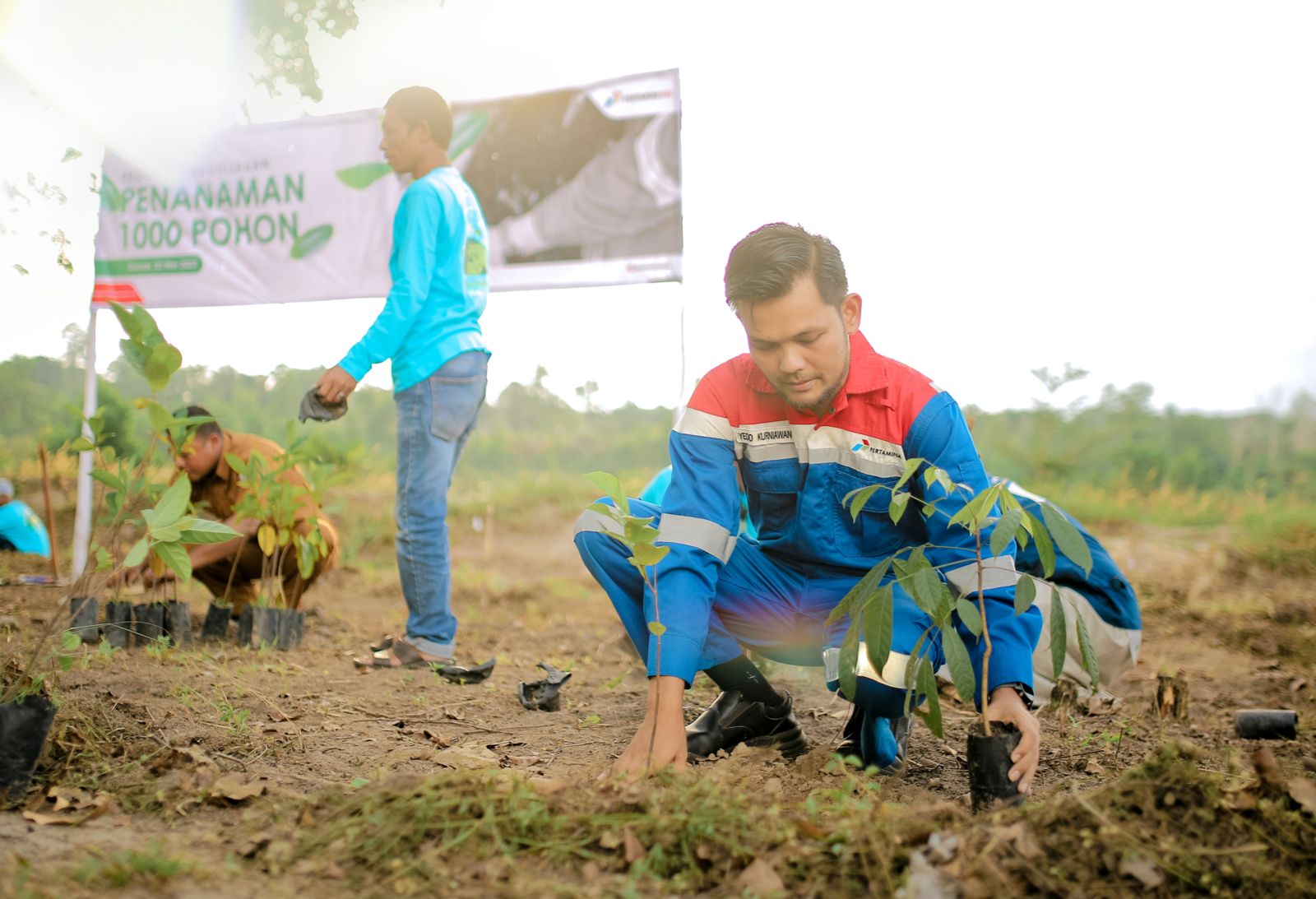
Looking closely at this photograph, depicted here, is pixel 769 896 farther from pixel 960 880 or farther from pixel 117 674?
pixel 117 674

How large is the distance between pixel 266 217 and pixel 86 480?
148 cm

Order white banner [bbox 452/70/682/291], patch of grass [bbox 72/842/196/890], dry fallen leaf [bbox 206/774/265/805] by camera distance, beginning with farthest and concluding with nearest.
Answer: white banner [bbox 452/70/682/291] < dry fallen leaf [bbox 206/774/265/805] < patch of grass [bbox 72/842/196/890]

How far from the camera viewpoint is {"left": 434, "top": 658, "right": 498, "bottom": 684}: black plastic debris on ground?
298cm

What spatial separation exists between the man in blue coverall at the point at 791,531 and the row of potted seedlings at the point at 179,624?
1.62 m

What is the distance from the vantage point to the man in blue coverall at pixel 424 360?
312 cm

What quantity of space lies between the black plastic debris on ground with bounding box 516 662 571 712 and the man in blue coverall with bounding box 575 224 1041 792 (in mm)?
575

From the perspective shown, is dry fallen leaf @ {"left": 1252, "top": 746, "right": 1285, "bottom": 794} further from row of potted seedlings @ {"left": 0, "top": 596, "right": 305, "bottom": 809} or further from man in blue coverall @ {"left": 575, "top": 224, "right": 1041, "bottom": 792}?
row of potted seedlings @ {"left": 0, "top": 596, "right": 305, "bottom": 809}

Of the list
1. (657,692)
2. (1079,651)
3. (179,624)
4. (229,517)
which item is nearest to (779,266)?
(657,692)

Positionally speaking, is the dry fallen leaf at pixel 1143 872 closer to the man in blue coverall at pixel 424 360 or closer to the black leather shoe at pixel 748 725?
the black leather shoe at pixel 748 725

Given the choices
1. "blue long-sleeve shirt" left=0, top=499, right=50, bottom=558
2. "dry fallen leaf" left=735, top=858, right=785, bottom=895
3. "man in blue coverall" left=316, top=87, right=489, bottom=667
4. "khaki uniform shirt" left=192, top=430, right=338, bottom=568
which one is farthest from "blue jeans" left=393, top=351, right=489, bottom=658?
"blue long-sleeve shirt" left=0, top=499, right=50, bottom=558

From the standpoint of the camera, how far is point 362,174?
447cm

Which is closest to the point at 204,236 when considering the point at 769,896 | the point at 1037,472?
the point at 769,896

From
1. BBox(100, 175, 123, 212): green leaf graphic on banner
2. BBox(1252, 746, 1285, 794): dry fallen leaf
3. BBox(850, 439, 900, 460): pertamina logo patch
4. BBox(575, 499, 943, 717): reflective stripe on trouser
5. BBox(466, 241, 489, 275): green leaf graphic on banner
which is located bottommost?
BBox(1252, 746, 1285, 794): dry fallen leaf

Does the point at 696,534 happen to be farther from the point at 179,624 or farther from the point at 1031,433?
the point at 1031,433
